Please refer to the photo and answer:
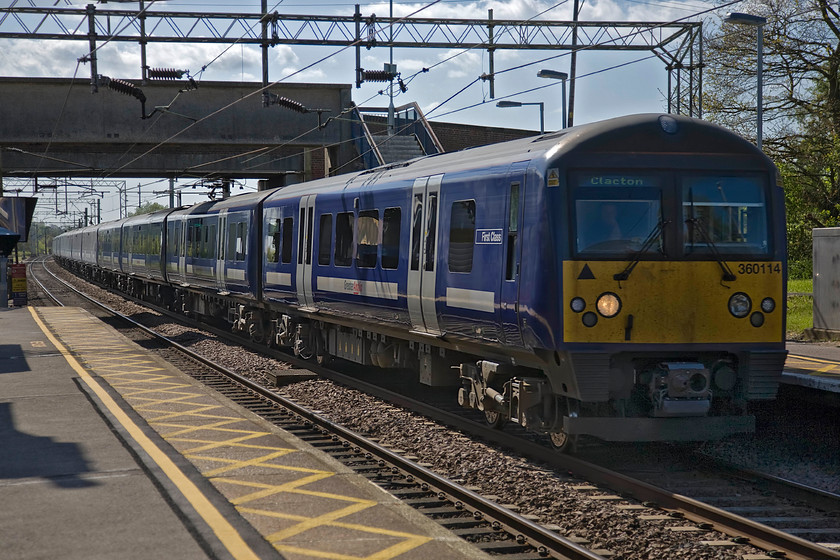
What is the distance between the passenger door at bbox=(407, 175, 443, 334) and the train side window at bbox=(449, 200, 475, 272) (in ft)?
1.39

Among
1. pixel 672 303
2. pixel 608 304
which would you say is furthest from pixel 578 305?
pixel 672 303

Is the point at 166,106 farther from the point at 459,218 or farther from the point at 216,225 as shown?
the point at 459,218

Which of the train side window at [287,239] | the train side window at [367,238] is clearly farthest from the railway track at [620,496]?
the train side window at [287,239]

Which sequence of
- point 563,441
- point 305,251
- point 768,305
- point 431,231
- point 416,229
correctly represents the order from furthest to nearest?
1. point 305,251
2. point 416,229
3. point 431,231
4. point 563,441
5. point 768,305

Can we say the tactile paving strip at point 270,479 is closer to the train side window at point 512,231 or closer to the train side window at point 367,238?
the train side window at point 512,231

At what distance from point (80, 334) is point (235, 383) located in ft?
29.3

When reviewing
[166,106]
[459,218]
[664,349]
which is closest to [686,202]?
[664,349]

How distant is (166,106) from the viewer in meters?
30.2

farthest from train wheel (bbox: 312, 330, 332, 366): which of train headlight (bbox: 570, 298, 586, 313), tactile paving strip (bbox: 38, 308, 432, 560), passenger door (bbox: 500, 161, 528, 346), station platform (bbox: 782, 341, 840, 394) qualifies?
train headlight (bbox: 570, 298, 586, 313)

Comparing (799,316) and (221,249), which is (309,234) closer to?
(221,249)

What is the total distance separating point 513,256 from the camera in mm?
9305

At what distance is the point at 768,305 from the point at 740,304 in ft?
1.00

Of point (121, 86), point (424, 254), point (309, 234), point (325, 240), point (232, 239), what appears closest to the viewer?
point (424, 254)

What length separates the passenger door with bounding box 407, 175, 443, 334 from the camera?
1111 centimetres
